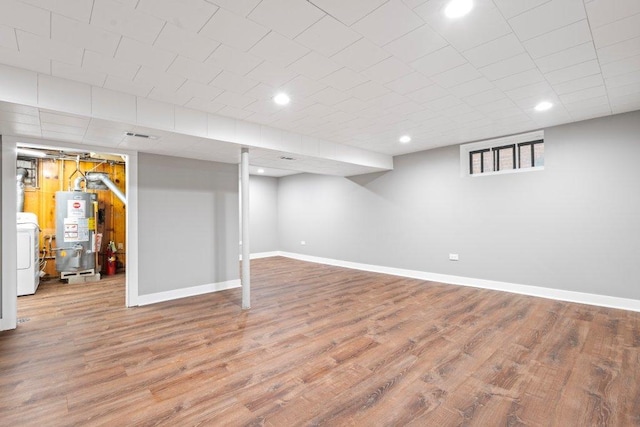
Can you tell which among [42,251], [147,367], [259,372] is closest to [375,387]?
[259,372]

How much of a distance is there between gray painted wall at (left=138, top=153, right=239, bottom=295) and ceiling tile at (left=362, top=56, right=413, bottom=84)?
11.3 ft

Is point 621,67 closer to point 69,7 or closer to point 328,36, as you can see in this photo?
point 328,36

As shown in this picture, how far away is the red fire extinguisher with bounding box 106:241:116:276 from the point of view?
6610 millimetres

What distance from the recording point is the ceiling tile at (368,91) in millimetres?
3027

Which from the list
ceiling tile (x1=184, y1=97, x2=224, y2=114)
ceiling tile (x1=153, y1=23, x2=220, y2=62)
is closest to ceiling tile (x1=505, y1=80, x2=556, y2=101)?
ceiling tile (x1=153, y1=23, x2=220, y2=62)

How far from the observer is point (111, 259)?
6633 millimetres

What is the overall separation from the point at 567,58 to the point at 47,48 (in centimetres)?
432

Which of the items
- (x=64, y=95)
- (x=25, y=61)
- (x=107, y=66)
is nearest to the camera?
(x=25, y=61)

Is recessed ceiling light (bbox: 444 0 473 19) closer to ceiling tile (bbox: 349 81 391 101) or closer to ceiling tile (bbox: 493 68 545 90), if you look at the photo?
ceiling tile (bbox: 349 81 391 101)

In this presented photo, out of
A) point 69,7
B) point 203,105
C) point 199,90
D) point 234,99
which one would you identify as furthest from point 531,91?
point 69,7

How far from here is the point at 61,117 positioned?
9.48ft

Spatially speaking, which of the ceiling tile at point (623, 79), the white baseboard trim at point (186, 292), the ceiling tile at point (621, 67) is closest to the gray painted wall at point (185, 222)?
the white baseboard trim at point (186, 292)

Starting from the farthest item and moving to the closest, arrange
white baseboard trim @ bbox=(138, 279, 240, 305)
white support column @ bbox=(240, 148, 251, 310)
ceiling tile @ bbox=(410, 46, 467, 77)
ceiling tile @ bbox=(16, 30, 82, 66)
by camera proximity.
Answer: white baseboard trim @ bbox=(138, 279, 240, 305) < white support column @ bbox=(240, 148, 251, 310) < ceiling tile @ bbox=(410, 46, 467, 77) < ceiling tile @ bbox=(16, 30, 82, 66)

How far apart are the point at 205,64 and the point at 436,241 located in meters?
5.10
